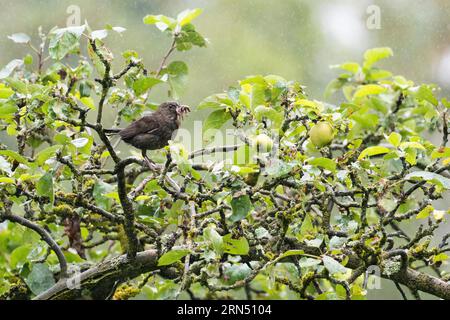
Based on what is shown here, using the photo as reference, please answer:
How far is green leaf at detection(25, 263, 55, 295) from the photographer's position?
2.66 meters

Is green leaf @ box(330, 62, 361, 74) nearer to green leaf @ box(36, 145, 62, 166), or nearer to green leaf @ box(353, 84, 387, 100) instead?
green leaf @ box(353, 84, 387, 100)

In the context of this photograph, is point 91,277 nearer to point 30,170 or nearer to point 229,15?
point 30,170

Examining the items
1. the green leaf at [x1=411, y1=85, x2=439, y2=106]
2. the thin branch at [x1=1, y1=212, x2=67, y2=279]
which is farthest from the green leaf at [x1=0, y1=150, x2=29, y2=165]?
the green leaf at [x1=411, y1=85, x2=439, y2=106]

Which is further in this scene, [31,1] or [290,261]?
[31,1]

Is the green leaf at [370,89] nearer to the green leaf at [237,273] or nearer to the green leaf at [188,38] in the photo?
the green leaf at [188,38]

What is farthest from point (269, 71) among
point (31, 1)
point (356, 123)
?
point (356, 123)

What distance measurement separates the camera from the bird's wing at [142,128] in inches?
118

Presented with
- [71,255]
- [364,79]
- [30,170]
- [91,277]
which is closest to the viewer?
[30,170]

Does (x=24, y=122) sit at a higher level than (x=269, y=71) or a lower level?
lower

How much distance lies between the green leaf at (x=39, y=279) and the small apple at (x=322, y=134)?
3.34 feet

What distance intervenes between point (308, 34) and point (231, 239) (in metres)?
5.16

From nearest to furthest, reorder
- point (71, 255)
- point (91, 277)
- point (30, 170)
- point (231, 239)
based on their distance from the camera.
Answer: point (231, 239), point (30, 170), point (91, 277), point (71, 255)

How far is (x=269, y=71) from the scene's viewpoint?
252 inches
